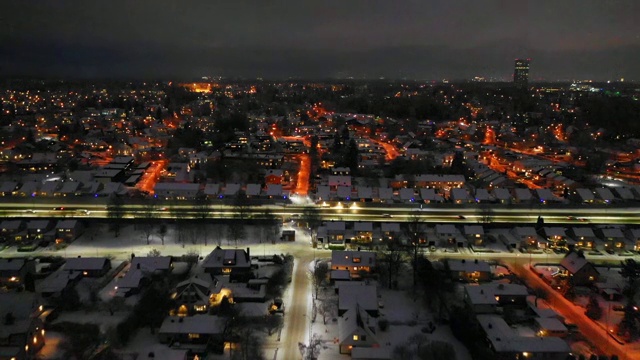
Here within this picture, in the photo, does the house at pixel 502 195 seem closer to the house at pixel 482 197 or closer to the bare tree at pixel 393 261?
the house at pixel 482 197

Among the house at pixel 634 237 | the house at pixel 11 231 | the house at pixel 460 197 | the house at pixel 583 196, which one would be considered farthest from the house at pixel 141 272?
the house at pixel 583 196

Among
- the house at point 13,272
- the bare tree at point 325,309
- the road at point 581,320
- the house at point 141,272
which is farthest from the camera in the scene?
the house at point 13,272

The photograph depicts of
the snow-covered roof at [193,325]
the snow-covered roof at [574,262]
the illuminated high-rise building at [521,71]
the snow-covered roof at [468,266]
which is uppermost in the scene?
the illuminated high-rise building at [521,71]

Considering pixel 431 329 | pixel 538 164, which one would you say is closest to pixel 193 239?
pixel 431 329

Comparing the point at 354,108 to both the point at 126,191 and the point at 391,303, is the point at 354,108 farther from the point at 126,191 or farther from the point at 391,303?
the point at 391,303

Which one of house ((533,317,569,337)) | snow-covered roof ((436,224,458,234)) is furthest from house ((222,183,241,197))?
house ((533,317,569,337))

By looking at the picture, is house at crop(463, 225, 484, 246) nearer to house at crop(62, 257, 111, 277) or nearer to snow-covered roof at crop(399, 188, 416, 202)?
snow-covered roof at crop(399, 188, 416, 202)

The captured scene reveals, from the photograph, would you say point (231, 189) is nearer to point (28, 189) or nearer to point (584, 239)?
point (28, 189)

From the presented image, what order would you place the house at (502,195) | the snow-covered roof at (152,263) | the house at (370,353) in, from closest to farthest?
1. the house at (370,353)
2. the snow-covered roof at (152,263)
3. the house at (502,195)
